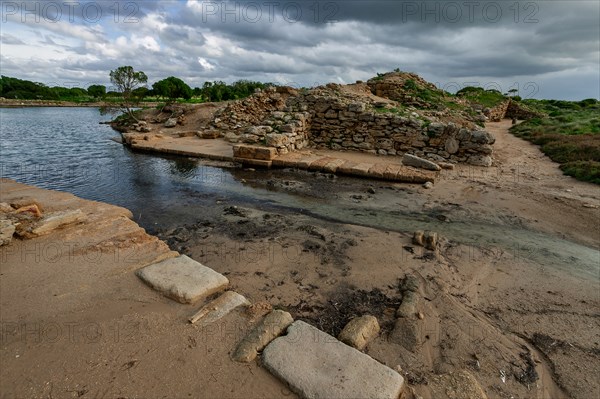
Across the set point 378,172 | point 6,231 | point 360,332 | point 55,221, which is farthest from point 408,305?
point 378,172

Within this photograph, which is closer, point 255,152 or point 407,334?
point 407,334

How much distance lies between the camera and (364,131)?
35.7 ft

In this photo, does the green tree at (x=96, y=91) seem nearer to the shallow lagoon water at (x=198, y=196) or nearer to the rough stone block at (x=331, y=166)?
the shallow lagoon water at (x=198, y=196)

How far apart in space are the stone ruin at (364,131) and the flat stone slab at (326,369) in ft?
26.1

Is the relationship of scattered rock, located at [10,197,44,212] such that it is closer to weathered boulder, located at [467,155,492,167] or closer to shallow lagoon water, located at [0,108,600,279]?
shallow lagoon water, located at [0,108,600,279]

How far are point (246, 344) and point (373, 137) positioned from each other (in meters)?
9.53

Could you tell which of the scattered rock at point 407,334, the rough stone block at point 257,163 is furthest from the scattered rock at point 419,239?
the rough stone block at point 257,163

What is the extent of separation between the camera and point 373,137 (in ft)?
35.4

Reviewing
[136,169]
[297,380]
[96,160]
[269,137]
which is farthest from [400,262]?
[96,160]

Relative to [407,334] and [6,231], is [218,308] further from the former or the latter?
[6,231]

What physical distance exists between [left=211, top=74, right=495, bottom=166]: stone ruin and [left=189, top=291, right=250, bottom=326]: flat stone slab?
7.35 metres

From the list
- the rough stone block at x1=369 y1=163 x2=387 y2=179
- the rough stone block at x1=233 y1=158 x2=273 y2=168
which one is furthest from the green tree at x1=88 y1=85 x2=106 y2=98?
the rough stone block at x1=369 y1=163 x2=387 y2=179

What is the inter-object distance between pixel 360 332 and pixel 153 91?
39.5m

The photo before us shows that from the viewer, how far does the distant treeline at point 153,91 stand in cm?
3444
